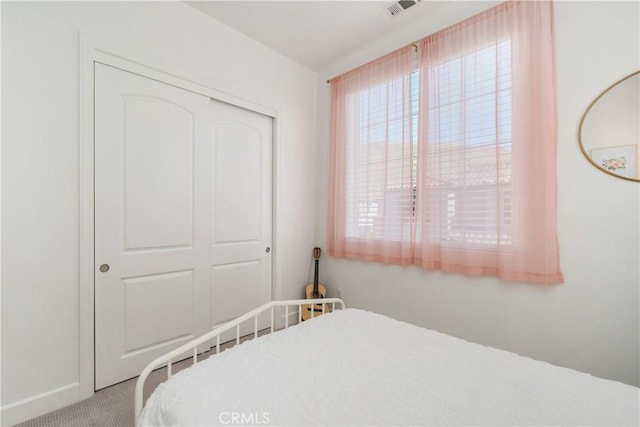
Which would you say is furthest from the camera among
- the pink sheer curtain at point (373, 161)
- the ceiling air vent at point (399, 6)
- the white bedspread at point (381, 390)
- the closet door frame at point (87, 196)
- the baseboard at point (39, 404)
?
the pink sheer curtain at point (373, 161)

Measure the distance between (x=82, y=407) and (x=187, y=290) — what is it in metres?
0.84

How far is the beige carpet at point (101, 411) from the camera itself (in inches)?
60.5

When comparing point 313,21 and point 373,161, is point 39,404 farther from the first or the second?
point 313,21

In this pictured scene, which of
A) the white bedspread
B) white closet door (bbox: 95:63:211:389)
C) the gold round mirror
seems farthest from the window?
white closet door (bbox: 95:63:211:389)

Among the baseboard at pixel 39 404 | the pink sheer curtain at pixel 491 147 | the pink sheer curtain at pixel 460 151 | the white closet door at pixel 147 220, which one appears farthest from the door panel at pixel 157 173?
the pink sheer curtain at pixel 491 147

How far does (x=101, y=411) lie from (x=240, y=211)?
1564mm

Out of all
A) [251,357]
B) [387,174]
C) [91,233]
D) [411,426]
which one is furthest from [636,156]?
[91,233]

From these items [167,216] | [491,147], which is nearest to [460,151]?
[491,147]

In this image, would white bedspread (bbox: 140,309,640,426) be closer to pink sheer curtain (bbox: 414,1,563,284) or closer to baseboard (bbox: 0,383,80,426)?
pink sheer curtain (bbox: 414,1,563,284)

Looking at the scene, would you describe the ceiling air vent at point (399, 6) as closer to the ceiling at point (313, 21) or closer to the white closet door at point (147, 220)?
the ceiling at point (313, 21)

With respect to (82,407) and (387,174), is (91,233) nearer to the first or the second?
(82,407)

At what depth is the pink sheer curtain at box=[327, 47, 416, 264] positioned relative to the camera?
236cm

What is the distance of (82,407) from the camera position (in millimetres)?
1653

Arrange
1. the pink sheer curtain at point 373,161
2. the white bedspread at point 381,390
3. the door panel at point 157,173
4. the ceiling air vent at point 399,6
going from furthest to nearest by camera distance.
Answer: the pink sheer curtain at point 373,161, the ceiling air vent at point 399,6, the door panel at point 157,173, the white bedspread at point 381,390
